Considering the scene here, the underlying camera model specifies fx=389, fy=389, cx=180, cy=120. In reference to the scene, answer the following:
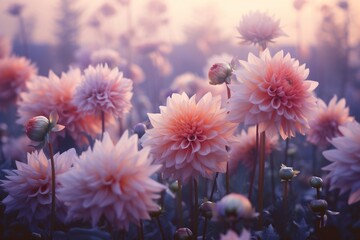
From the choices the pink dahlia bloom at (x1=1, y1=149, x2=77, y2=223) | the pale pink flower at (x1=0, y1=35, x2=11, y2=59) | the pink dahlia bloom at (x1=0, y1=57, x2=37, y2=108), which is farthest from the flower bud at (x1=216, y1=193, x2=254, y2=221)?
the pale pink flower at (x1=0, y1=35, x2=11, y2=59)

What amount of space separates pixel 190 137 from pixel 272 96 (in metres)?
0.41

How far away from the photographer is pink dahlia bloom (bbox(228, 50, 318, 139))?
1715 millimetres

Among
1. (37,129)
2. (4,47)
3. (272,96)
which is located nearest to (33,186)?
(37,129)

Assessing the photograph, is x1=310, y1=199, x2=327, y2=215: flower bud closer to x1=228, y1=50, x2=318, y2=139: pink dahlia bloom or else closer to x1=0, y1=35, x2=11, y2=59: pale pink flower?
x1=228, y1=50, x2=318, y2=139: pink dahlia bloom

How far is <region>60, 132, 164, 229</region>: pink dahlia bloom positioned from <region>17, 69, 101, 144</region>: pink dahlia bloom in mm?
1209

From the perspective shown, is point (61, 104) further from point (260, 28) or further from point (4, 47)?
point (4, 47)

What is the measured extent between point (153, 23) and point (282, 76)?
6186 mm

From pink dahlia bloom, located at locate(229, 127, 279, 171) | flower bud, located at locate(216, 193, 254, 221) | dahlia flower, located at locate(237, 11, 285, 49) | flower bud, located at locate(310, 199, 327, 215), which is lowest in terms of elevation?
flower bud, located at locate(216, 193, 254, 221)

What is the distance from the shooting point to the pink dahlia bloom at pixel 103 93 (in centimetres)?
232

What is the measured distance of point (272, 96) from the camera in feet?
5.70

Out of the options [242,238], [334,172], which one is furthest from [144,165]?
[334,172]

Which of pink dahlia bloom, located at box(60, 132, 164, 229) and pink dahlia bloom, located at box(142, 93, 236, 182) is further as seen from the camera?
pink dahlia bloom, located at box(142, 93, 236, 182)

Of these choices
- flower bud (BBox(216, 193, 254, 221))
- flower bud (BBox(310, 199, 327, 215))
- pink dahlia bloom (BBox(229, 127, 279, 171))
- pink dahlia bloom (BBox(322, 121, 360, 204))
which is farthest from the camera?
pink dahlia bloom (BBox(229, 127, 279, 171))

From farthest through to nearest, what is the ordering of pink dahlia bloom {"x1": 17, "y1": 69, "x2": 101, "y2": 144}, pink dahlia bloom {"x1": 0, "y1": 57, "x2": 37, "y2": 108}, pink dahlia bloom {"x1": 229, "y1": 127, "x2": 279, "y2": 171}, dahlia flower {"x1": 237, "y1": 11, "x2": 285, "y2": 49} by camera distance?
pink dahlia bloom {"x1": 0, "y1": 57, "x2": 37, "y2": 108} < pink dahlia bloom {"x1": 229, "y1": 127, "x2": 279, "y2": 171} < pink dahlia bloom {"x1": 17, "y1": 69, "x2": 101, "y2": 144} < dahlia flower {"x1": 237, "y1": 11, "x2": 285, "y2": 49}
